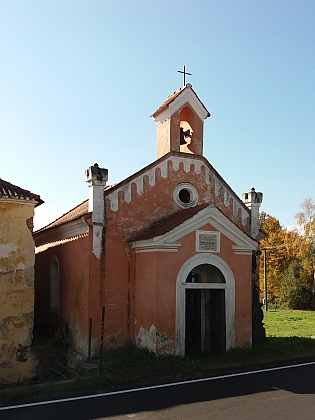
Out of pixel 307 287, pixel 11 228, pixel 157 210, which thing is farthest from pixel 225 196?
pixel 307 287

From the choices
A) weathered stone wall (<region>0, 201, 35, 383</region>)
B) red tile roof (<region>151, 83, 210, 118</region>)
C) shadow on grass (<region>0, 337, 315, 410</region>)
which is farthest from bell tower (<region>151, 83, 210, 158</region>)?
shadow on grass (<region>0, 337, 315, 410</region>)

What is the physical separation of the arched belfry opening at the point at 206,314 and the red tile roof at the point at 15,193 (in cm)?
558

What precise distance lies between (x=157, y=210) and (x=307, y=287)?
28317 millimetres

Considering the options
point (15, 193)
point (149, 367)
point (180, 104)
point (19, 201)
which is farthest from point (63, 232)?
point (149, 367)

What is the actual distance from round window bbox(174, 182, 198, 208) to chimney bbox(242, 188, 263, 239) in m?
2.22

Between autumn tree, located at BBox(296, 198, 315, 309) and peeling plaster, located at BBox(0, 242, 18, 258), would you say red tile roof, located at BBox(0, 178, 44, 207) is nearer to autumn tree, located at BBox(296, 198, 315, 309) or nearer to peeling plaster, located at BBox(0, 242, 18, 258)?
peeling plaster, located at BBox(0, 242, 18, 258)

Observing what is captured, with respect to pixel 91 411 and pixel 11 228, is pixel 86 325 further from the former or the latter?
pixel 91 411

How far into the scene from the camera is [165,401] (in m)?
8.91

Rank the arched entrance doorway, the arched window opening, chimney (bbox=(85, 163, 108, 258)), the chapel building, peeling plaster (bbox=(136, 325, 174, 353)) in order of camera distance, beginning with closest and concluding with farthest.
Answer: peeling plaster (bbox=(136, 325, 174, 353)) < the chapel building < the arched entrance doorway < chimney (bbox=(85, 163, 108, 258)) < the arched window opening

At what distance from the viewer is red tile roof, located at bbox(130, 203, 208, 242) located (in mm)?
13008

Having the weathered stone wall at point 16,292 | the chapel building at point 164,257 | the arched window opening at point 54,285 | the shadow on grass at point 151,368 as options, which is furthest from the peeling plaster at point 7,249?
the shadow on grass at point 151,368

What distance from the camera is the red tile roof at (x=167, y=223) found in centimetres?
1301

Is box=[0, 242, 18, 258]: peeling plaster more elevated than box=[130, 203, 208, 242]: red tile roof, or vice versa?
box=[130, 203, 208, 242]: red tile roof

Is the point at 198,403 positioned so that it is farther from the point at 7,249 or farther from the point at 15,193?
the point at 15,193
